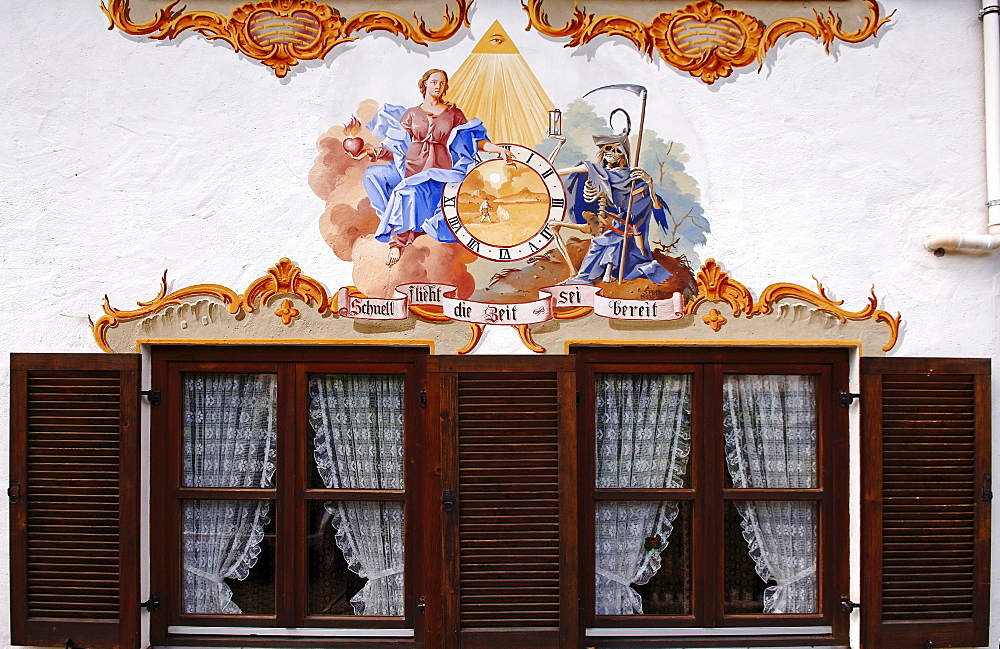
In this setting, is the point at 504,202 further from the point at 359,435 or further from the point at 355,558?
the point at 355,558

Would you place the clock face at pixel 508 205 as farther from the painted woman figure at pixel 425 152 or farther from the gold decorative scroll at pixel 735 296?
the gold decorative scroll at pixel 735 296

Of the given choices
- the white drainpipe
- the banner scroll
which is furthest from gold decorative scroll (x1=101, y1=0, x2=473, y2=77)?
the white drainpipe

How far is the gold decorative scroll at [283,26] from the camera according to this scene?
3324mm

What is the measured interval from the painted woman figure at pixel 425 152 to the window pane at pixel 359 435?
833 mm

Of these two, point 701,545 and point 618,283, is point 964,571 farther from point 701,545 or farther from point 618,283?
point 618,283

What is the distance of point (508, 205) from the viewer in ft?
10.8

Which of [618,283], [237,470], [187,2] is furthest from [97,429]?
[618,283]

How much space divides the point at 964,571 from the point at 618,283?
2.16 m

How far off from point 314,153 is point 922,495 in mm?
3351

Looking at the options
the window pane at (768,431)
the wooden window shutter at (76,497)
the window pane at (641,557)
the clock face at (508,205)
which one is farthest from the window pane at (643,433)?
the wooden window shutter at (76,497)

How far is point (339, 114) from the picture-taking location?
332 centimetres

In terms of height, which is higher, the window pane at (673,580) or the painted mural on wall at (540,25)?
the painted mural on wall at (540,25)

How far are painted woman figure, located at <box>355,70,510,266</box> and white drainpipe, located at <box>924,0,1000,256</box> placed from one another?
7.08 ft

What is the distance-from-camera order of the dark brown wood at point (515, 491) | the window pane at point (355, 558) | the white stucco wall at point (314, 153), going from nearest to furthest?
the dark brown wood at point (515, 491), the white stucco wall at point (314, 153), the window pane at point (355, 558)
